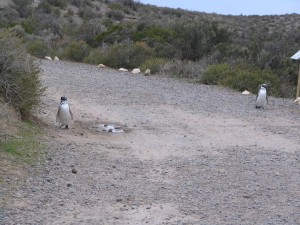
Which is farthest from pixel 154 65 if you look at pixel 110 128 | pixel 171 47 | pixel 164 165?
pixel 164 165

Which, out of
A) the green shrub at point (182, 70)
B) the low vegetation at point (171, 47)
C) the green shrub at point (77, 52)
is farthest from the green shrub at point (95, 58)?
the green shrub at point (182, 70)

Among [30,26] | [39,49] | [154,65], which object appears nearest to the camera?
[154,65]

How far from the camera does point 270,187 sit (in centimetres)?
842

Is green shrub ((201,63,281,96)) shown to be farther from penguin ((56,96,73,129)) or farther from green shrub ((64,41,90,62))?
penguin ((56,96,73,129))

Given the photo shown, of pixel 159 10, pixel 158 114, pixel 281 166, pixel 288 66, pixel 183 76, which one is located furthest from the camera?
pixel 159 10

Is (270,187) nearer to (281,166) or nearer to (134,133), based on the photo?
(281,166)

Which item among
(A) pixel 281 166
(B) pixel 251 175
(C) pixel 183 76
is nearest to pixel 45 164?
(B) pixel 251 175

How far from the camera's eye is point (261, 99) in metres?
16.3

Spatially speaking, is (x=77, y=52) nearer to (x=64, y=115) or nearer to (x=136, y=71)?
(x=136, y=71)

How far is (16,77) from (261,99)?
23.7 ft

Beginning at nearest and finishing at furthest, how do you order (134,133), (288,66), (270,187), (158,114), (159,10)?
(270,187), (134,133), (158,114), (288,66), (159,10)

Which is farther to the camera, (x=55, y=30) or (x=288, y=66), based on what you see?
(x=55, y=30)

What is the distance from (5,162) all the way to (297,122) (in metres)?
7.98

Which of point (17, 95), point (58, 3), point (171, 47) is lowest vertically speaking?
point (17, 95)
